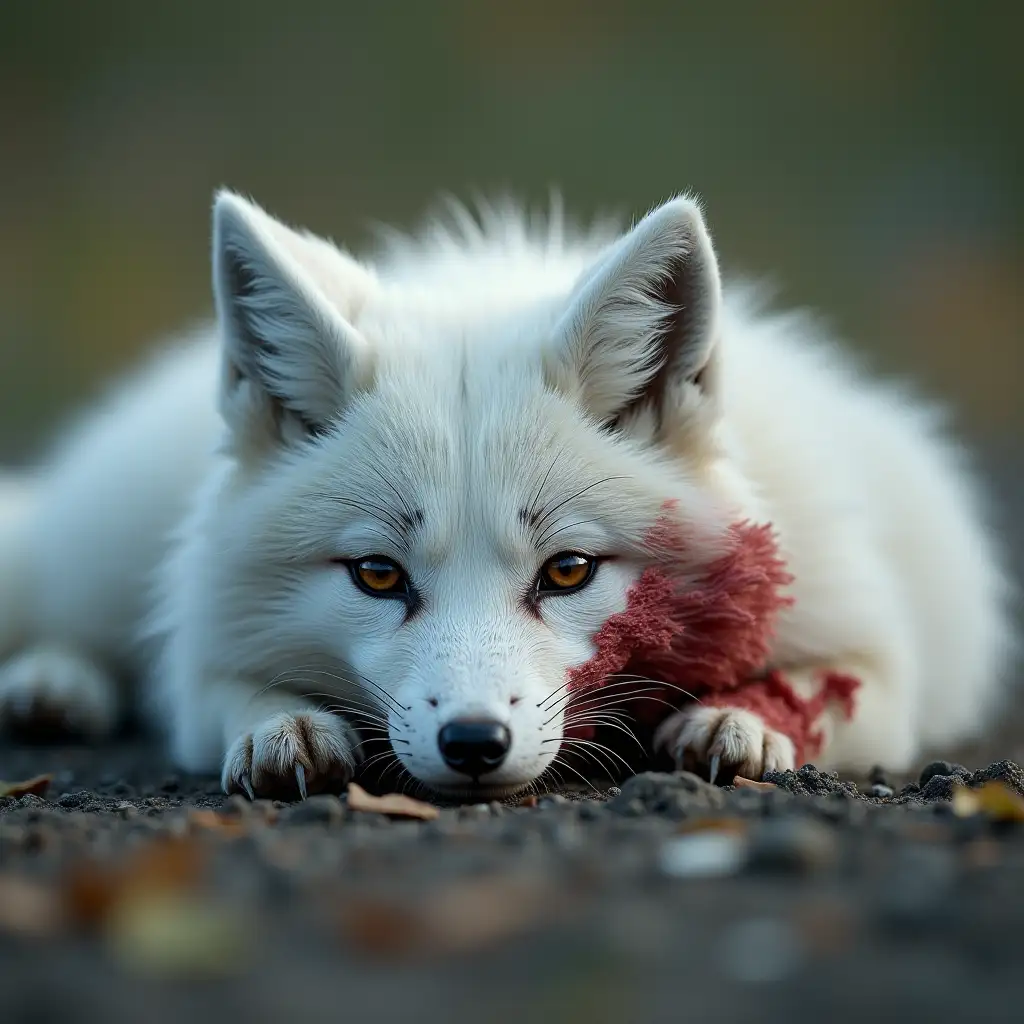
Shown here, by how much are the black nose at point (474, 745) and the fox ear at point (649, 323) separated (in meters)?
1.01

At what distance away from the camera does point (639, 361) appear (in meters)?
3.64

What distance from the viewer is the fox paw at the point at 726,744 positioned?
344 cm

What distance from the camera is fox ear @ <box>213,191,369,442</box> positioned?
3590 millimetres

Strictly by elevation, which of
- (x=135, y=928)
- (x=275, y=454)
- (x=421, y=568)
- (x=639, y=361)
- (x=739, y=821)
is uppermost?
(x=639, y=361)

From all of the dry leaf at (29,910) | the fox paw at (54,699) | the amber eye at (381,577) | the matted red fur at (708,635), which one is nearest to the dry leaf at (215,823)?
the dry leaf at (29,910)

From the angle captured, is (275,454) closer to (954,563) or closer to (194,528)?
(194,528)

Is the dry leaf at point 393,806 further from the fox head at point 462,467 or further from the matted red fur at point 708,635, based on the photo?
the matted red fur at point 708,635

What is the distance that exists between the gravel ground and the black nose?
0.93 feet

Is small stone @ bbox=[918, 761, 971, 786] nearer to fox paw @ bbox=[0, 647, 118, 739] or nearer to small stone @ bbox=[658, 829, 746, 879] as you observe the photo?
small stone @ bbox=[658, 829, 746, 879]

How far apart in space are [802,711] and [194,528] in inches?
70.1

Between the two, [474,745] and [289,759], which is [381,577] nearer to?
[289,759]

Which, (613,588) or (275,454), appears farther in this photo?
(275,454)

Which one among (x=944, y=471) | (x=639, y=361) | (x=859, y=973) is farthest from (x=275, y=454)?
(x=944, y=471)

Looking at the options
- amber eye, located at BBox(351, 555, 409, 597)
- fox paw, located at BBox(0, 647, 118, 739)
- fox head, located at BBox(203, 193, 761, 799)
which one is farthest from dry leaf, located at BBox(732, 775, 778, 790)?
fox paw, located at BBox(0, 647, 118, 739)
